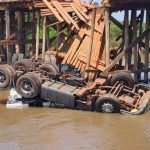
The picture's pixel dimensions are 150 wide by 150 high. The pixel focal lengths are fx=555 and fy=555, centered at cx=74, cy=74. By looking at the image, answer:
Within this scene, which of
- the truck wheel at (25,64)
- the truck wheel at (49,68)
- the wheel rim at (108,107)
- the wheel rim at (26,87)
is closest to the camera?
the wheel rim at (108,107)

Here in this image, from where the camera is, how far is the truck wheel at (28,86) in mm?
17750

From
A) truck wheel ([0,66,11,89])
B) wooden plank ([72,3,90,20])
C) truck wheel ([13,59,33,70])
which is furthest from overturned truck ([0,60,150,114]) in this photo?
wooden plank ([72,3,90,20])

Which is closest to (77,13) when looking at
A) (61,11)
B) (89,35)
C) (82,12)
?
(82,12)

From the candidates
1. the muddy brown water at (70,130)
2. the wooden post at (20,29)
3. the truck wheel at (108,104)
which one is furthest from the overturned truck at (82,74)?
the wooden post at (20,29)

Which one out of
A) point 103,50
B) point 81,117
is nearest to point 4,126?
point 81,117

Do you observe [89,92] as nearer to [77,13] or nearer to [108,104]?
[108,104]

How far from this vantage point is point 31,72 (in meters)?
18.5

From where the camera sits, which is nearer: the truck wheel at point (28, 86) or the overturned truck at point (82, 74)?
the overturned truck at point (82, 74)

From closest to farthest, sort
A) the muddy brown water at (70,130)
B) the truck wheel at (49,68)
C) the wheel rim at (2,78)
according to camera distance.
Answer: the muddy brown water at (70,130) < the wheel rim at (2,78) < the truck wheel at (49,68)

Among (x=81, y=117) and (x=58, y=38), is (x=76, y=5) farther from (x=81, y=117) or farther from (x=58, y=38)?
(x=81, y=117)

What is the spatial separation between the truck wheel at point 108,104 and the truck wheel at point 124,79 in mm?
1547

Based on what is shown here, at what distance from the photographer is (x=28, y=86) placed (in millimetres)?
18047

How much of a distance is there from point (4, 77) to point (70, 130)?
608 cm

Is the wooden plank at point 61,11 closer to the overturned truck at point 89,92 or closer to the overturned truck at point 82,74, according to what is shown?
the overturned truck at point 82,74
